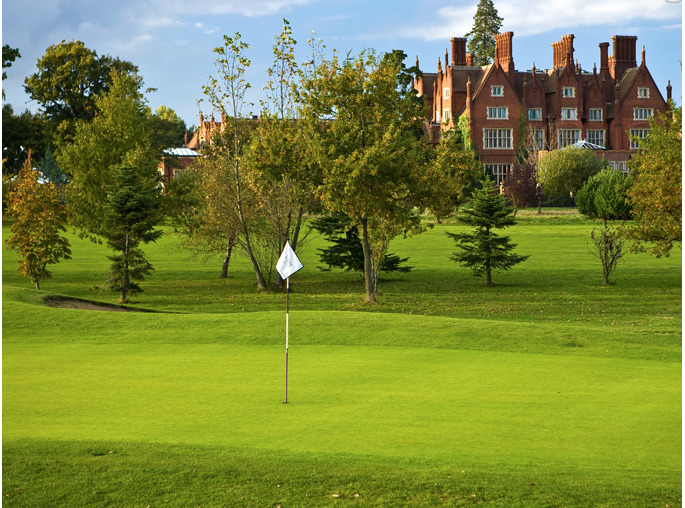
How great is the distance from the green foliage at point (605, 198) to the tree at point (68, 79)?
37654mm

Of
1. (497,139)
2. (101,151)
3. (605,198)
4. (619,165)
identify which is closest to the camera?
(101,151)

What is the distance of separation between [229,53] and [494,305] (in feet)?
48.7

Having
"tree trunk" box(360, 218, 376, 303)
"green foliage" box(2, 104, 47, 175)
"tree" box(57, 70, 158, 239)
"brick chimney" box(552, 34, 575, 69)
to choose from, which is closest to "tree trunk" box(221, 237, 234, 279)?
"tree" box(57, 70, 158, 239)

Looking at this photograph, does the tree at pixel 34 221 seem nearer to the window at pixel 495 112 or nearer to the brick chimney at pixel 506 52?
the window at pixel 495 112

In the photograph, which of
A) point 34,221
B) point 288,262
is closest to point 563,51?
point 34,221

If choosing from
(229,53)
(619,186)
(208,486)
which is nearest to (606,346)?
(208,486)

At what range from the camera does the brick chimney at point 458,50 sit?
92.1m

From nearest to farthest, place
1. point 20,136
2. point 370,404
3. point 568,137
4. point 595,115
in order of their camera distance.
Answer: point 370,404 → point 20,136 → point 568,137 → point 595,115

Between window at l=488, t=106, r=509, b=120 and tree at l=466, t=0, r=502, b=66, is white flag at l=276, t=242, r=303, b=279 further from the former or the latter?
tree at l=466, t=0, r=502, b=66

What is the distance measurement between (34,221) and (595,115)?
2915 inches

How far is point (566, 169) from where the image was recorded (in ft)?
252

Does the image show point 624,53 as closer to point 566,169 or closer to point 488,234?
point 566,169

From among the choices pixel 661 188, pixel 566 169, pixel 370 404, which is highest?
pixel 566 169

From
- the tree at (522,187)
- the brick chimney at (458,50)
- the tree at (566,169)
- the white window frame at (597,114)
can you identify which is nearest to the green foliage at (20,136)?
the tree at (522,187)
